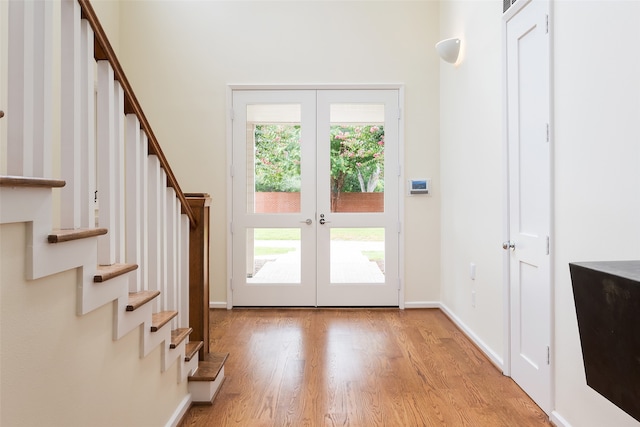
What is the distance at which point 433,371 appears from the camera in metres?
2.68

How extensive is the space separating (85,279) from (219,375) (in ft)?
4.66

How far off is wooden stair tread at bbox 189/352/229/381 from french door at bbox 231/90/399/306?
5.90 feet

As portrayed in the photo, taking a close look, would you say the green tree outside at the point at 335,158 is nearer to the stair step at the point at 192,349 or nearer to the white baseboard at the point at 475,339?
the white baseboard at the point at 475,339

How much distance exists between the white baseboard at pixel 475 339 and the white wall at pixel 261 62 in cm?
58

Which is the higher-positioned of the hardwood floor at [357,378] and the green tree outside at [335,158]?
the green tree outside at [335,158]

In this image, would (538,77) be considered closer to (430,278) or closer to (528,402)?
(528,402)

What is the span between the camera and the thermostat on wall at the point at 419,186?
418 centimetres

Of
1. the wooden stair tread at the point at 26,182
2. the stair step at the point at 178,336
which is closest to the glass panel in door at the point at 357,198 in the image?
the stair step at the point at 178,336

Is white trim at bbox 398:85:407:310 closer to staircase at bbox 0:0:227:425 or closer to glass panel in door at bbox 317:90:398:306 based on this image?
glass panel in door at bbox 317:90:398:306

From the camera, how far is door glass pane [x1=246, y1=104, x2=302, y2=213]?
13.9 ft

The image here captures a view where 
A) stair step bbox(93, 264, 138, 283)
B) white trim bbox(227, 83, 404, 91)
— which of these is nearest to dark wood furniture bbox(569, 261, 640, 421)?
stair step bbox(93, 264, 138, 283)

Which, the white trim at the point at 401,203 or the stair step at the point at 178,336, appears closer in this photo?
the stair step at the point at 178,336

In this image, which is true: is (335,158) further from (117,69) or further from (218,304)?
(117,69)

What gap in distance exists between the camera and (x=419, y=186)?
4.18m
